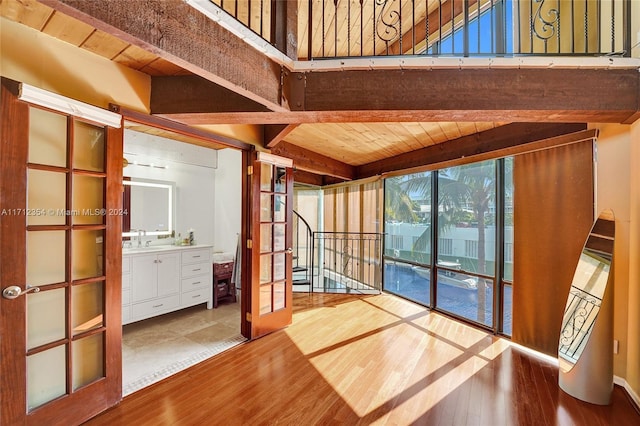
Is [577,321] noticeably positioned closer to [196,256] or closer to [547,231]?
[547,231]

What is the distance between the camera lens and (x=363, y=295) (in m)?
4.73

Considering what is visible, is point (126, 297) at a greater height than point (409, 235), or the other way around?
point (409, 235)

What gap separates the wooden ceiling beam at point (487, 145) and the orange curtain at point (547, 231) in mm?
141

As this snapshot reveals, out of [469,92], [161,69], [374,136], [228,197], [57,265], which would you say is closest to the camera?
[57,265]

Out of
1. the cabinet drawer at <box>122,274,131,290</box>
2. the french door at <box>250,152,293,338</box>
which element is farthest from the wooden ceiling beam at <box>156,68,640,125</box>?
the cabinet drawer at <box>122,274,131,290</box>

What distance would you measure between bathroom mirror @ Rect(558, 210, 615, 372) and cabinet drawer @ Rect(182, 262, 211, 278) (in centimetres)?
408

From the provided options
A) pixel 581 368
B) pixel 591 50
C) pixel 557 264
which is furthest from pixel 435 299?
pixel 591 50

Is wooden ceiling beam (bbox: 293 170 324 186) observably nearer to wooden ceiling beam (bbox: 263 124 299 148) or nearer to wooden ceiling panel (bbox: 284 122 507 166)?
wooden ceiling panel (bbox: 284 122 507 166)

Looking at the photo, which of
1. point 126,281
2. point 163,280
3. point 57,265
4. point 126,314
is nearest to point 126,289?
point 126,281

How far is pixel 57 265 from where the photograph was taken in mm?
1728

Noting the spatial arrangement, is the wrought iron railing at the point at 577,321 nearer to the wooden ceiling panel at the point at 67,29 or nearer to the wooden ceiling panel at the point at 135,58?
the wooden ceiling panel at the point at 135,58

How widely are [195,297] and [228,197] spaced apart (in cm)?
183

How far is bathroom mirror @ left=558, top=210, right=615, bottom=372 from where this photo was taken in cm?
212

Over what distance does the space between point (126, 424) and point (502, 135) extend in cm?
427
